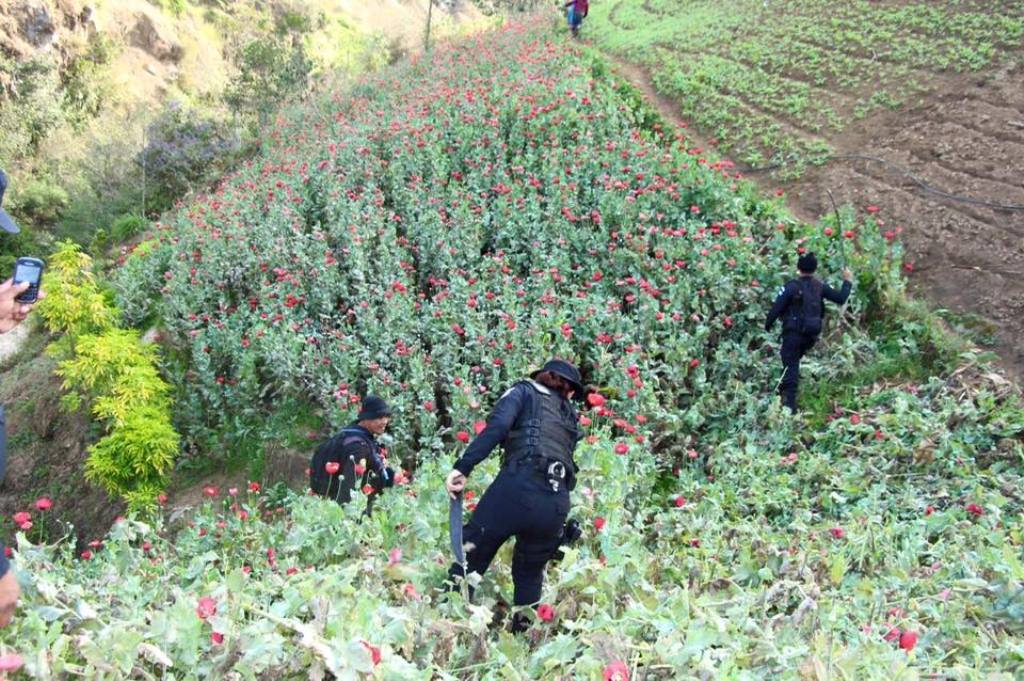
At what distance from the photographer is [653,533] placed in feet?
17.2

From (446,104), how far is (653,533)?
9324 millimetres

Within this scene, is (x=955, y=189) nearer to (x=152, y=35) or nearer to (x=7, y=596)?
(x=7, y=596)

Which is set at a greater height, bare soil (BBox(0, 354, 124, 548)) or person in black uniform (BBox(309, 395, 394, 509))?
person in black uniform (BBox(309, 395, 394, 509))

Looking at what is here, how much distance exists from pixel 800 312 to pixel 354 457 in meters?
4.30

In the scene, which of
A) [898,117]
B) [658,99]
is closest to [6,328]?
[898,117]

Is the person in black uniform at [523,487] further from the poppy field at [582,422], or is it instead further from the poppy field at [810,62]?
the poppy field at [810,62]

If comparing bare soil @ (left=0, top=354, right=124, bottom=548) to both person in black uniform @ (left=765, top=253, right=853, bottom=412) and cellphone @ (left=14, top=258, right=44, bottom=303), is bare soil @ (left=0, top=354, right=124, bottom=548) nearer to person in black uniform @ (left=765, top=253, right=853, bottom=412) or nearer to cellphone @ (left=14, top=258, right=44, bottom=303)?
cellphone @ (left=14, top=258, right=44, bottom=303)

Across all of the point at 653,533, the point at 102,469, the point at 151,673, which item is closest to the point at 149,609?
the point at 151,673

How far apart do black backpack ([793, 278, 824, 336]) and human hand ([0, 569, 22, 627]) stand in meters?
6.25

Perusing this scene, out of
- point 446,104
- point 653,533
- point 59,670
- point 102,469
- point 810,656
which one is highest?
point 446,104

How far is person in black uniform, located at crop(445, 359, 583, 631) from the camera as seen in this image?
380cm

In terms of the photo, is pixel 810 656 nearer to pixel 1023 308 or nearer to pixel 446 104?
pixel 1023 308

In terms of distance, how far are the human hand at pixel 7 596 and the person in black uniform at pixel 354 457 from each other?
8.04 feet

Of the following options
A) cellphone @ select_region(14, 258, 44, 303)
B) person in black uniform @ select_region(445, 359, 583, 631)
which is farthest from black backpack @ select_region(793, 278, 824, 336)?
cellphone @ select_region(14, 258, 44, 303)
